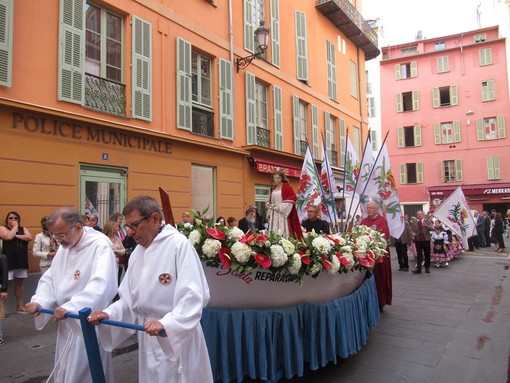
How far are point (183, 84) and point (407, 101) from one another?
2759cm

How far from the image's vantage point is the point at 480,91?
103 feet

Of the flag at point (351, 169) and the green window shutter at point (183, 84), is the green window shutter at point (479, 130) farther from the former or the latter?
the flag at point (351, 169)

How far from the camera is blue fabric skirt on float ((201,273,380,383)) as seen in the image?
3705mm

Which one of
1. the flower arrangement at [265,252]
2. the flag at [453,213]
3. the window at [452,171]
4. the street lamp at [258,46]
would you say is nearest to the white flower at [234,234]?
the flower arrangement at [265,252]

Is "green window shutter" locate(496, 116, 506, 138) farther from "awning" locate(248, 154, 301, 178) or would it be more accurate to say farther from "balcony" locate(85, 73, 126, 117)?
"balcony" locate(85, 73, 126, 117)

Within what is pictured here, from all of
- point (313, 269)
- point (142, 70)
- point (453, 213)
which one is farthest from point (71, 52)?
point (453, 213)

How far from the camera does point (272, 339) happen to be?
12.4 ft

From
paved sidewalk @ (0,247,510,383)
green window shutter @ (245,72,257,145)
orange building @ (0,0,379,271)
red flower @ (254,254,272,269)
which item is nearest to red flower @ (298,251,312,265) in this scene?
red flower @ (254,254,272,269)

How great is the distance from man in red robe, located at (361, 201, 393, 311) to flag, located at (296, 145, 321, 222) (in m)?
0.96

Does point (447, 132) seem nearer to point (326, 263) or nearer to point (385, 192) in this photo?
point (385, 192)

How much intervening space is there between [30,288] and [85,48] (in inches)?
202

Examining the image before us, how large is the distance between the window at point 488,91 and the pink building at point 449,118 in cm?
7

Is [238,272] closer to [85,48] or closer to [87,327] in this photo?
[87,327]

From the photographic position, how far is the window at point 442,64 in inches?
1289
